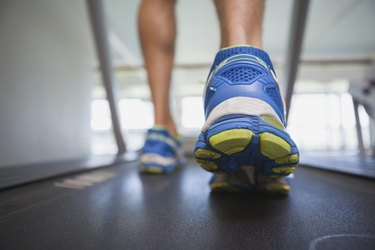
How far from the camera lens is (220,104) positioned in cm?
42

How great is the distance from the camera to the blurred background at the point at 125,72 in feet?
4.29

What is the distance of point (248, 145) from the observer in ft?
1.24

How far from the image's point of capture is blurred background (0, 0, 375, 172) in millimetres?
1307

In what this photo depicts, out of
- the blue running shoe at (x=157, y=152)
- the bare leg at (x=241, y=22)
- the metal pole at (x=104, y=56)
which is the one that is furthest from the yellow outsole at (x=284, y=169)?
the metal pole at (x=104, y=56)

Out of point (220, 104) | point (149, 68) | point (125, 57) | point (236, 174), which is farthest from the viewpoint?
point (125, 57)

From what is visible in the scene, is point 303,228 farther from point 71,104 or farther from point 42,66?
point 71,104

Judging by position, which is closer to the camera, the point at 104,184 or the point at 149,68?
the point at 104,184

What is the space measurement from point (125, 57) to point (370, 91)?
120 inches

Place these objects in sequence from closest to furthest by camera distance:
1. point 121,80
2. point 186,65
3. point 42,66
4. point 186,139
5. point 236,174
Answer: point 236,174 → point 42,66 → point 186,139 → point 121,80 → point 186,65

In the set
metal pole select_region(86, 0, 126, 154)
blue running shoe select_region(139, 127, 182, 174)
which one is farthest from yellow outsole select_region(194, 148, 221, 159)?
→ metal pole select_region(86, 0, 126, 154)

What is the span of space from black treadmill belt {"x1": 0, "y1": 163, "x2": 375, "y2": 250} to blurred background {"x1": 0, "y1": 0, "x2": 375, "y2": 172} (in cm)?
29

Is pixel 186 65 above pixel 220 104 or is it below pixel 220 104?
above

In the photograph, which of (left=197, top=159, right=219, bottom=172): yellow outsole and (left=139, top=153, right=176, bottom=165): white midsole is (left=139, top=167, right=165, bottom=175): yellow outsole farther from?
(left=197, top=159, right=219, bottom=172): yellow outsole

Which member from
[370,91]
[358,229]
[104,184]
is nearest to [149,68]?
[104,184]
